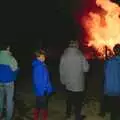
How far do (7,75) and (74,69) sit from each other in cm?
172

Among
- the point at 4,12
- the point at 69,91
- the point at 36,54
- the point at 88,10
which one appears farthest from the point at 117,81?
the point at 4,12

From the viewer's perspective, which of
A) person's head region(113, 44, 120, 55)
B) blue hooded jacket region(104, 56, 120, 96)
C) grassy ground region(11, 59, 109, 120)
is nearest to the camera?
person's head region(113, 44, 120, 55)

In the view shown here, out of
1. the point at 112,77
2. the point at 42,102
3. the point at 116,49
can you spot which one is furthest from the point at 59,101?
the point at 116,49

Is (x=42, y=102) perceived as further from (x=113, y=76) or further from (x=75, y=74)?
(x=113, y=76)

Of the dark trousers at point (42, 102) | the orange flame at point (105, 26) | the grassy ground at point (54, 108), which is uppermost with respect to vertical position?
the orange flame at point (105, 26)

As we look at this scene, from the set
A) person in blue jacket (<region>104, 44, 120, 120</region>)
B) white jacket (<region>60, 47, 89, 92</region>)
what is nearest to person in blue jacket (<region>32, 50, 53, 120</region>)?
white jacket (<region>60, 47, 89, 92</region>)

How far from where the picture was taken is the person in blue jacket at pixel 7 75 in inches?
452

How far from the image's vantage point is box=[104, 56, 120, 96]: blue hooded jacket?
11.0 metres

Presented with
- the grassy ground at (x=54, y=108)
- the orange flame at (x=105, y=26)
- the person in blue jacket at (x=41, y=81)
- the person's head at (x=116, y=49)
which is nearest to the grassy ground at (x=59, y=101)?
the grassy ground at (x=54, y=108)

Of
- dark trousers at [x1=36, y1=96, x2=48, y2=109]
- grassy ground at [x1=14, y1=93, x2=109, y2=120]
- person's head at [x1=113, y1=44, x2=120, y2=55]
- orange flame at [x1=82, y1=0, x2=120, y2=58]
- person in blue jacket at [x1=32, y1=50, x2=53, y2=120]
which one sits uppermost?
orange flame at [x1=82, y1=0, x2=120, y2=58]

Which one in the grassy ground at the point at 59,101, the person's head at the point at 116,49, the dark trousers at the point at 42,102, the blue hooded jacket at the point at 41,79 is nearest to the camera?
→ the person's head at the point at 116,49

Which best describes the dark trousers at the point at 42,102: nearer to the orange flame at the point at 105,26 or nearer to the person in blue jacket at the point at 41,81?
the person in blue jacket at the point at 41,81

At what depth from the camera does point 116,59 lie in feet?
36.2

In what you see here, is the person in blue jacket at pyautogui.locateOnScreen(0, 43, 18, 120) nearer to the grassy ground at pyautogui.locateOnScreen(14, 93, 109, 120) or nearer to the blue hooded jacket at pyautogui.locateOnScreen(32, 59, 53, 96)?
the blue hooded jacket at pyautogui.locateOnScreen(32, 59, 53, 96)
